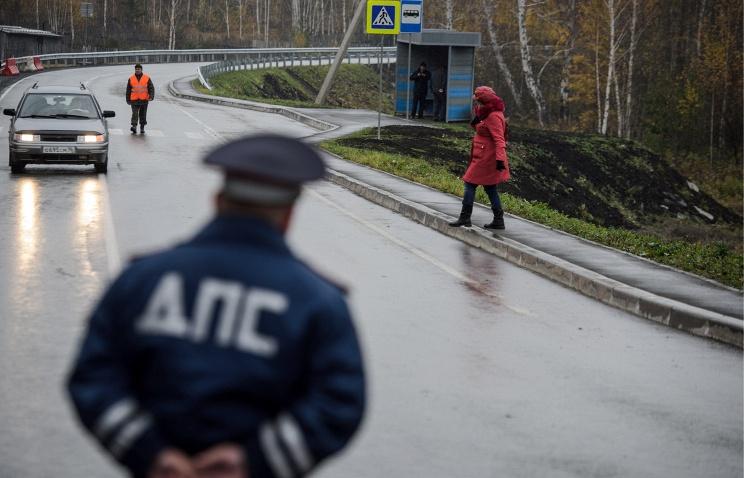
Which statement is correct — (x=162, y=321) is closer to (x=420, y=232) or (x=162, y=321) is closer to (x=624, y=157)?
(x=420, y=232)

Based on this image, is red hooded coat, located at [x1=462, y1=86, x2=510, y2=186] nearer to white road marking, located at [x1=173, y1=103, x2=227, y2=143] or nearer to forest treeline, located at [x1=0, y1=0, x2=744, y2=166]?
white road marking, located at [x1=173, y1=103, x2=227, y2=143]

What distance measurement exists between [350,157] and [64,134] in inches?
252

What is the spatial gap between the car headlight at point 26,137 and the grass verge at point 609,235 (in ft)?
21.6

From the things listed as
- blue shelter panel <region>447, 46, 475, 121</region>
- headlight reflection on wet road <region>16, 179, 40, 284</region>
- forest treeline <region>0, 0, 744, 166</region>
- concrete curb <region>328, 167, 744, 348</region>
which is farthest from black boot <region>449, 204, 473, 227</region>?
forest treeline <region>0, 0, 744, 166</region>

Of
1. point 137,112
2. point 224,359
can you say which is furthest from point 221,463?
point 137,112

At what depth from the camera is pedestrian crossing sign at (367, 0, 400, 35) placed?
25562mm

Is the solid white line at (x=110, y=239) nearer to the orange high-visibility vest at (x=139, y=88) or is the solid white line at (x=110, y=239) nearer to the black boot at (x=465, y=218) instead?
the black boot at (x=465, y=218)

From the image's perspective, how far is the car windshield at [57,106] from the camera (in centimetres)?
2273

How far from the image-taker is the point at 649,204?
3183 centimetres

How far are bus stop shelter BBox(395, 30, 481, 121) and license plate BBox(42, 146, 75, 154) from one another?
54.3ft

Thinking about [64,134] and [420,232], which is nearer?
[420,232]

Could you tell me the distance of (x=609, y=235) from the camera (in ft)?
55.4

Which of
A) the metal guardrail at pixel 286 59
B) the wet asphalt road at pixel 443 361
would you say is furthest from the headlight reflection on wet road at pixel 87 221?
the metal guardrail at pixel 286 59

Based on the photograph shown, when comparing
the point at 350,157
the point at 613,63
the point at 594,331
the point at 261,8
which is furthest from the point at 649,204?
the point at 261,8
